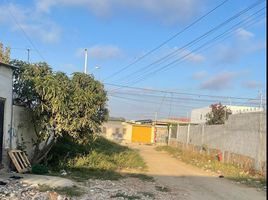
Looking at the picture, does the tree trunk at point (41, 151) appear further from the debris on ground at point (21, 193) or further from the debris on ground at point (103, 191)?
the debris on ground at point (21, 193)

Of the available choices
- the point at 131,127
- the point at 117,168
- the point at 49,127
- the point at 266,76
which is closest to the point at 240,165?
the point at 117,168

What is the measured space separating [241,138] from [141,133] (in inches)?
1837

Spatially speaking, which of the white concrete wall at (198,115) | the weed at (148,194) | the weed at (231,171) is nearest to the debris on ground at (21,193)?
the weed at (148,194)

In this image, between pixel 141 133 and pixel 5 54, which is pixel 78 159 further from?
pixel 141 133

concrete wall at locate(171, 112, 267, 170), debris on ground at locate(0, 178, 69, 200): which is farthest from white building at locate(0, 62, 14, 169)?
concrete wall at locate(171, 112, 267, 170)

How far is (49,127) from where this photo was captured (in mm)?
17844

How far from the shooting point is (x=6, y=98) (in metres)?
16.0

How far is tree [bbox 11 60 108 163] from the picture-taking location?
17.3 metres

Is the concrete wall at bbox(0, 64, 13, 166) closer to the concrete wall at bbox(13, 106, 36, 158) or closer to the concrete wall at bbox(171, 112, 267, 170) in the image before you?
the concrete wall at bbox(13, 106, 36, 158)

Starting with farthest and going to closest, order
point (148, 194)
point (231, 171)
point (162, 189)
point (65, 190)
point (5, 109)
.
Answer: point (231, 171), point (5, 109), point (162, 189), point (148, 194), point (65, 190)

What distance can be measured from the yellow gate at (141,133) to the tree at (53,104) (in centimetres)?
5059

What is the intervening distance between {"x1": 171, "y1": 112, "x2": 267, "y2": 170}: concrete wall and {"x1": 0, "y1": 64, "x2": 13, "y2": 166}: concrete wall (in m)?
9.58

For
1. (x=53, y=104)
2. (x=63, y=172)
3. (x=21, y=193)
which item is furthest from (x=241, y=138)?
(x=21, y=193)

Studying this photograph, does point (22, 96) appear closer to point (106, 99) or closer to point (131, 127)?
point (106, 99)
